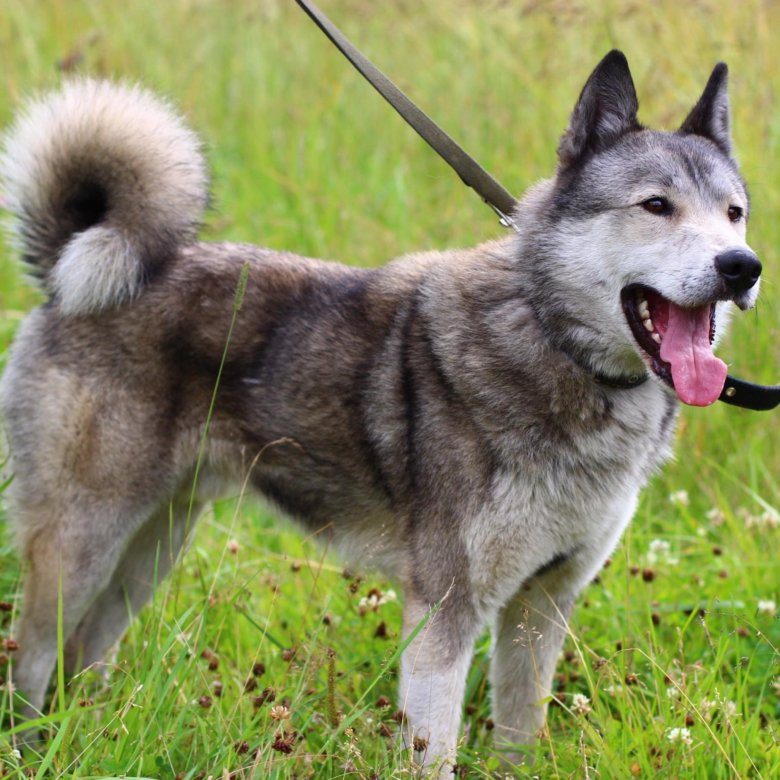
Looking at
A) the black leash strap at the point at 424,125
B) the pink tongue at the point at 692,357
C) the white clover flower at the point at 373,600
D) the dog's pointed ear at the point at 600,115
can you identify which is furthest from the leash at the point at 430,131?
the white clover flower at the point at 373,600

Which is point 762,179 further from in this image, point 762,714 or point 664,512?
point 762,714

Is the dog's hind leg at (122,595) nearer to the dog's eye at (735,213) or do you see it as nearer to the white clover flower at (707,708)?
the white clover flower at (707,708)

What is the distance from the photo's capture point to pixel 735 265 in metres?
2.35

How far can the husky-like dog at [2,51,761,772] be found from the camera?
261 centimetres

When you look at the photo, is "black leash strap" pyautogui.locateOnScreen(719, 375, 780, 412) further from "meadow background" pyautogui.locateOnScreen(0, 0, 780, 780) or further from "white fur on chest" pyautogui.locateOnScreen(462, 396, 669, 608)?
"meadow background" pyautogui.locateOnScreen(0, 0, 780, 780)

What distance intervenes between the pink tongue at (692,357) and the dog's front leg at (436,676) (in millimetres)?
758

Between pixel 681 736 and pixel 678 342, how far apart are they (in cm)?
88

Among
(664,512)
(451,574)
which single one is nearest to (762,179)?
(664,512)

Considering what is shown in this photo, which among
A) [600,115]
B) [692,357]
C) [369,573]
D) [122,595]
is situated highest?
[600,115]

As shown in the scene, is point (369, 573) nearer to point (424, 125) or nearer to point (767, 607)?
point (767, 607)

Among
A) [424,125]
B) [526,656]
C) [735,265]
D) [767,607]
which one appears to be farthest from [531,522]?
[424,125]

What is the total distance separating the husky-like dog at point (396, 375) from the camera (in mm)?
2613

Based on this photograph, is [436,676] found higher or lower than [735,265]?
lower

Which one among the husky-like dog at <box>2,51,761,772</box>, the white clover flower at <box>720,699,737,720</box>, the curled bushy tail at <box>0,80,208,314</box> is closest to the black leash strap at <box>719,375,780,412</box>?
the husky-like dog at <box>2,51,761,772</box>
